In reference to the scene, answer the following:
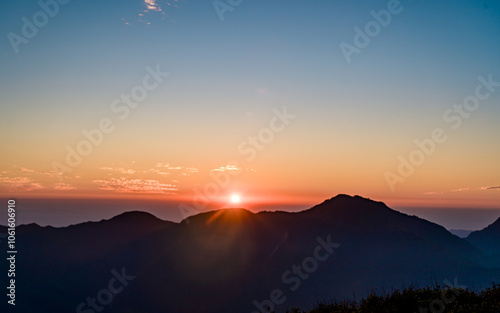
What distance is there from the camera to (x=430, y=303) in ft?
53.6

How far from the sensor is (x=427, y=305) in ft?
53.3

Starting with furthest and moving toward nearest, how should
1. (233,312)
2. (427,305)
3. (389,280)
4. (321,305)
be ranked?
(389,280)
(233,312)
(321,305)
(427,305)

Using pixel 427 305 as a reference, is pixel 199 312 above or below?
below

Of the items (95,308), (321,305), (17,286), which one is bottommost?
(95,308)

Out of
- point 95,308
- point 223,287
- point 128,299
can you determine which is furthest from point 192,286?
point 95,308

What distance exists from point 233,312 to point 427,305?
17200 centimetres

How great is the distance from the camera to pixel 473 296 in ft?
55.8

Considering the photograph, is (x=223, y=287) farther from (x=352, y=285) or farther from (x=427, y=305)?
(x=427, y=305)

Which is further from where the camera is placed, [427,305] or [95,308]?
[95,308]

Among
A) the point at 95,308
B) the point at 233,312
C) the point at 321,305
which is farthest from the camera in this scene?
the point at 95,308

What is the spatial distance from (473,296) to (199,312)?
577 feet

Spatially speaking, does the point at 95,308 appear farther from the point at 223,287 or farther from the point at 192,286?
the point at 223,287

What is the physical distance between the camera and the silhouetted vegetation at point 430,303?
15.2 metres

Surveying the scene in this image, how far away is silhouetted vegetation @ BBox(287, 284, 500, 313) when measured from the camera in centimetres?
1525
